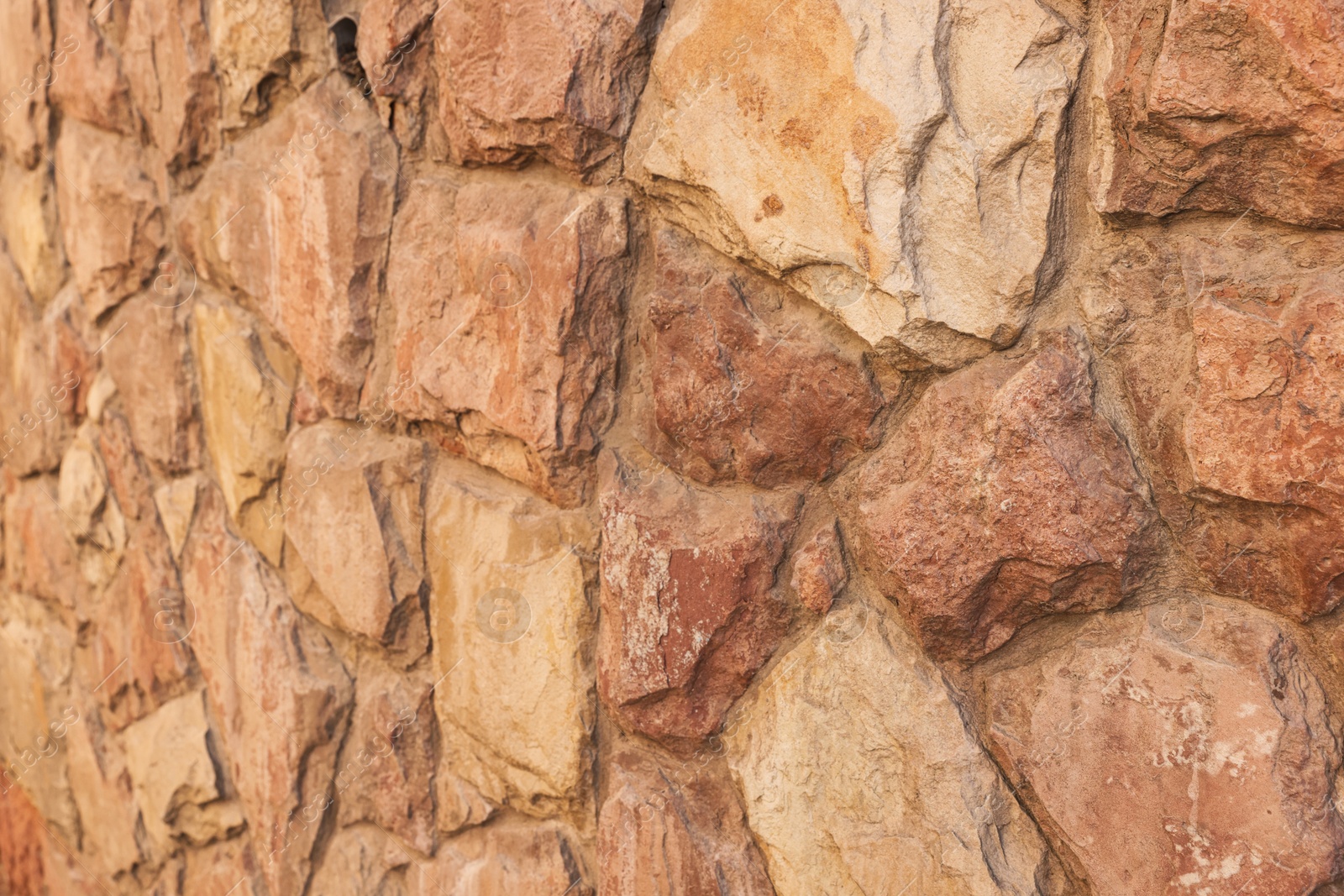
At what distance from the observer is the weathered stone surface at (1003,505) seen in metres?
0.98

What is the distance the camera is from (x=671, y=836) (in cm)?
124

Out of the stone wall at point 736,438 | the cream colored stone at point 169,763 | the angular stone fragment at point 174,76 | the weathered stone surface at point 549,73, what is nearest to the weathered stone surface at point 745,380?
the stone wall at point 736,438

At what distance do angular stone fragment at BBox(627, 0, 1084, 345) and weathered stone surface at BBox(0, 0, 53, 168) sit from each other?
5.05 ft

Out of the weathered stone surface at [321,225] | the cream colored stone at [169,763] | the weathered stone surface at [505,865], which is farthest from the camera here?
the cream colored stone at [169,763]

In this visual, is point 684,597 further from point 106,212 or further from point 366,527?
point 106,212

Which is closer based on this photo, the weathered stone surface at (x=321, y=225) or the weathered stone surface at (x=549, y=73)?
the weathered stone surface at (x=549, y=73)

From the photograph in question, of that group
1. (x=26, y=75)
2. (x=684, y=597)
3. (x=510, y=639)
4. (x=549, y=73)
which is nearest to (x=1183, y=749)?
(x=684, y=597)

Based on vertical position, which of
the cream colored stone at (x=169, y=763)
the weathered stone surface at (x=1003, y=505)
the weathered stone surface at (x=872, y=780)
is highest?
the weathered stone surface at (x=1003, y=505)

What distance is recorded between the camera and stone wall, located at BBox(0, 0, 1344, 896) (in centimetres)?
92

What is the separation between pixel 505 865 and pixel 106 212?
1399 millimetres

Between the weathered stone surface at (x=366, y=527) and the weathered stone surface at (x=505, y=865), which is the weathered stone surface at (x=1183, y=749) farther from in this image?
the weathered stone surface at (x=366, y=527)

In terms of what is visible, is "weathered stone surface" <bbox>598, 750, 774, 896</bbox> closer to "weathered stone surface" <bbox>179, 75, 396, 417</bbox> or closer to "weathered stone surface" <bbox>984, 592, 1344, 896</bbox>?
"weathered stone surface" <bbox>984, 592, 1344, 896</bbox>

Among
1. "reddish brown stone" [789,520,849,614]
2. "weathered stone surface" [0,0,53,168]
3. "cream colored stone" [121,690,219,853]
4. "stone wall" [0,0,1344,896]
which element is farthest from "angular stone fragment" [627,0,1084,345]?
"weathered stone surface" [0,0,53,168]

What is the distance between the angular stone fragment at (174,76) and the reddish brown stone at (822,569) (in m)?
1.24
